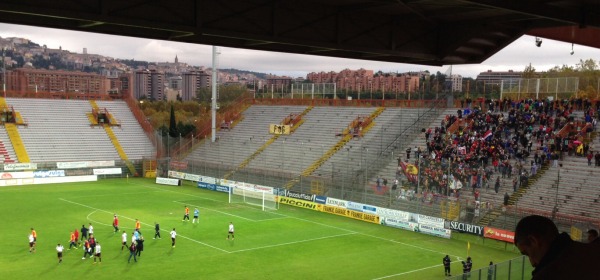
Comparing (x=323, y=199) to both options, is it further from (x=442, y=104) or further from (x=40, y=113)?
(x=40, y=113)

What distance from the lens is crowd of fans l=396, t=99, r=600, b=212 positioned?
3753 centimetres

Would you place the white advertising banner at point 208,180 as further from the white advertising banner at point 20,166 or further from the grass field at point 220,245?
the white advertising banner at point 20,166

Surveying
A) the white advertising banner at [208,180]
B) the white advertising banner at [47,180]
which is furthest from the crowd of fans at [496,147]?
the white advertising banner at [47,180]

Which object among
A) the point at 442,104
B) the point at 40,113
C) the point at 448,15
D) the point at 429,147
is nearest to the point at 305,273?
the point at 448,15

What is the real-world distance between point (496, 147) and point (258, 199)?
20.0m

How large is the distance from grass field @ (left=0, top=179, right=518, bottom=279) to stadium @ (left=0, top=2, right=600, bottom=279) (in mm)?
145

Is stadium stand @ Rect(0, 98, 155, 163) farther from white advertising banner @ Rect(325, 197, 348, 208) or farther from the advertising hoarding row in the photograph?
white advertising banner @ Rect(325, 197, 348, 208)

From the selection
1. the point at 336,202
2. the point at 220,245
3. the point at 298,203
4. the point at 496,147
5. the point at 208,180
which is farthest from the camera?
the point at 208,180

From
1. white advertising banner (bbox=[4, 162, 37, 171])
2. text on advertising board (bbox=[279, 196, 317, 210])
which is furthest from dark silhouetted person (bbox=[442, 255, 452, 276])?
white advertising banner (bbox=[4, 162, 37, 171])

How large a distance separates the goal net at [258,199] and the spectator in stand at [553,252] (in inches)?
1643

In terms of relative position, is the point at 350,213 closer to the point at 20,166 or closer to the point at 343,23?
the point at 343,23

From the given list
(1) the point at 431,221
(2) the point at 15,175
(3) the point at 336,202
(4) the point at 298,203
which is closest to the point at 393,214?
(1) the point at 431,221

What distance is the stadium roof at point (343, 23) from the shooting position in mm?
11055

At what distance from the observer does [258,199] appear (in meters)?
47.6
